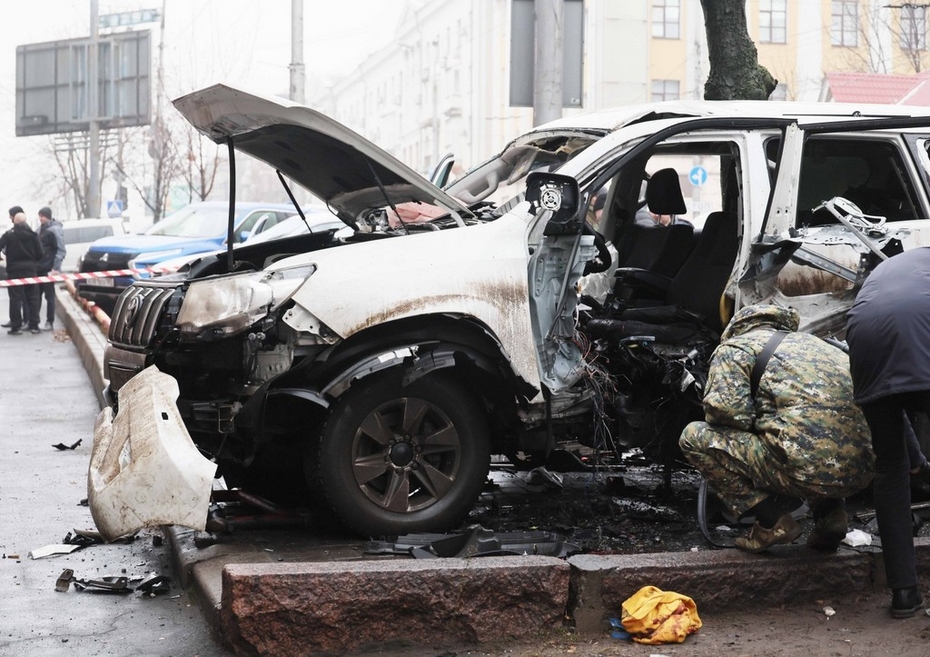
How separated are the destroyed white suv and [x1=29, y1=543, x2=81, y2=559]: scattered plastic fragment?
79cm

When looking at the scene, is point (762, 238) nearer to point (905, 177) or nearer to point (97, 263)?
point (905, 177)

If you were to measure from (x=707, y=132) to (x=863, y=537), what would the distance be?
221 cm

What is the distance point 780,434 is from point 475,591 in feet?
4.46

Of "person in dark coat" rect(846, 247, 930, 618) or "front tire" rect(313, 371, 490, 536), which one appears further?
"front tire" rect(313, 371, 490, 536)

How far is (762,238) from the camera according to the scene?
6.04 m

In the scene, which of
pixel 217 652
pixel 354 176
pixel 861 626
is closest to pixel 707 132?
pixel 354 176

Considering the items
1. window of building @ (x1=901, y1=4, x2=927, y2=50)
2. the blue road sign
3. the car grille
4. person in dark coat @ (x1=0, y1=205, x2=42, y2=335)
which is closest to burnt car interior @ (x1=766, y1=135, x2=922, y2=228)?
the car grille

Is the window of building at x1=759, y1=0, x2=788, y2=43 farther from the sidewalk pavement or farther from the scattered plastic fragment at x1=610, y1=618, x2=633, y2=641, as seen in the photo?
the scattered plastic fragment at x1=610, y1=618, x2=633, y2=641

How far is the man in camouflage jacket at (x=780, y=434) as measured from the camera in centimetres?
482

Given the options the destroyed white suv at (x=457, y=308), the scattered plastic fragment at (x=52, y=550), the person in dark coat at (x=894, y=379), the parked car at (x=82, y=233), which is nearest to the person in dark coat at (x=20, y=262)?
the destroyed white suv at (x=457, y=308)

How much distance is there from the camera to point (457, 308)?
18.3 ft

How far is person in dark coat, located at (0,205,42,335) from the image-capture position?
18344 mm

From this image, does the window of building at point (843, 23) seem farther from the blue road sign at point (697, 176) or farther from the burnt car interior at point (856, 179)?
the burnt car interior at point (856, 179)

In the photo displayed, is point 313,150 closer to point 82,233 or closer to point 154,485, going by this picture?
point 154,485
